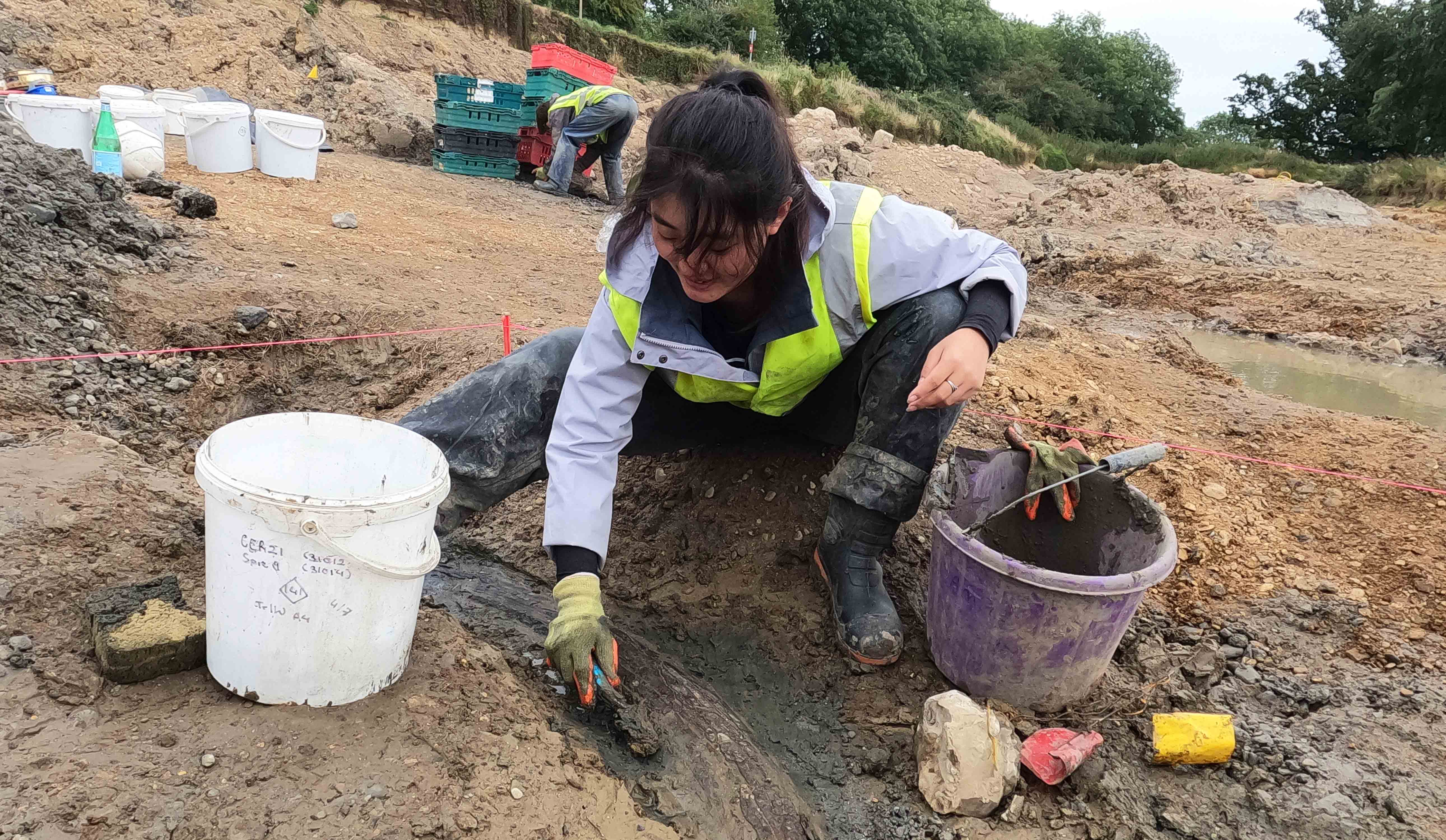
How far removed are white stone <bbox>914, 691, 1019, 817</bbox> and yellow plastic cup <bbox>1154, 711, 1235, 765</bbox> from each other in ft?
1.10

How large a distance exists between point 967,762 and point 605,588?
1.12m

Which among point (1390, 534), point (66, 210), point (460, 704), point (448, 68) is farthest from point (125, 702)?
point (448, 68)

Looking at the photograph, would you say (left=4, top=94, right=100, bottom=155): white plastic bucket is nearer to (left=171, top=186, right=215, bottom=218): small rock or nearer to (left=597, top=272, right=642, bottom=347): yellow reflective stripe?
(left=171, top=186, right=215, bottom=218): small rock

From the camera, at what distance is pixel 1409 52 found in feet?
71.5

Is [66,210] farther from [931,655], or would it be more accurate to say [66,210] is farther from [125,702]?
[931,655]

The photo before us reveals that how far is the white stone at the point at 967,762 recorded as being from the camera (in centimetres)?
171

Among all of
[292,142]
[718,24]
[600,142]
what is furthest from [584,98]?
[718,24]

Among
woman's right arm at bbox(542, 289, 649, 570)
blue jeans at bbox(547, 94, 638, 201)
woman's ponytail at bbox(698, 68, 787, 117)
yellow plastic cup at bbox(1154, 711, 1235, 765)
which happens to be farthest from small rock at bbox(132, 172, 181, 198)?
yellow plastic cup at bbox(1154, 711, 1235, 765)

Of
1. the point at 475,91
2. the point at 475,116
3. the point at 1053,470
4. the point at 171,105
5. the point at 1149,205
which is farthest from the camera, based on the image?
the point at 1149,205

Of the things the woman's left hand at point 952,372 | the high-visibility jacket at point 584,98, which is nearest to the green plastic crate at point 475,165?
the high-visibility jacket at point 584,98

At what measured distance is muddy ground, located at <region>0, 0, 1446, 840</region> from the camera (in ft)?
4.48

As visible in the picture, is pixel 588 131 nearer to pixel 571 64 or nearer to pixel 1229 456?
pixel 571 64

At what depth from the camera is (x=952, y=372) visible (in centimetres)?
172

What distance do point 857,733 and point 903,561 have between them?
591 mm
